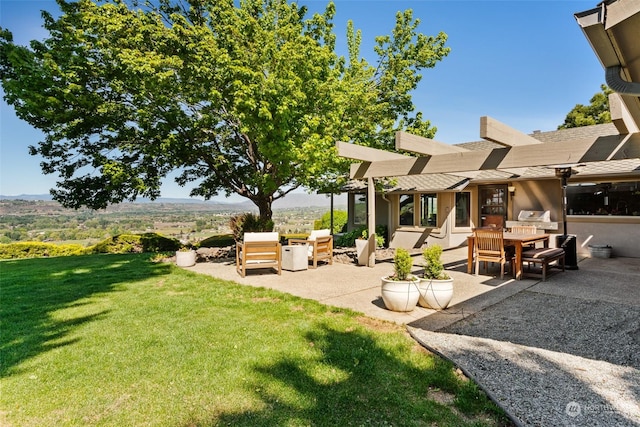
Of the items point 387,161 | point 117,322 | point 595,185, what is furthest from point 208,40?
point 595,185

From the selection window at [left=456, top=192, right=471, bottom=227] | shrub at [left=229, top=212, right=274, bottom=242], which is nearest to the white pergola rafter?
window at [left=456, top=192, right=471, bottom=227]

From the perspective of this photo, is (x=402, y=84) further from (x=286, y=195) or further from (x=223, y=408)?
(x=223, y=408)

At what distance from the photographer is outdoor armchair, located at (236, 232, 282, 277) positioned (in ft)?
27.8

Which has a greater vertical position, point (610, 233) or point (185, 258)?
point (610, 233)

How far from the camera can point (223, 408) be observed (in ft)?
8.76

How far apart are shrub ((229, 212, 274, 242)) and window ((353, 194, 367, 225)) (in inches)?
207

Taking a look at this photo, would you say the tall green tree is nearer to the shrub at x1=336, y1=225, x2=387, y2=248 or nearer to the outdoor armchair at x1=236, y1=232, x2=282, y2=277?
the shrub at x1=336, y1=225, x2=387, y2=248

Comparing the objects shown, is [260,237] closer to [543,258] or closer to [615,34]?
[543,258]

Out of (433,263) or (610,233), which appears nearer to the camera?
(433,263)

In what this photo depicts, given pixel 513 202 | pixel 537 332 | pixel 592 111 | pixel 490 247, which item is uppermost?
pixel 592 111

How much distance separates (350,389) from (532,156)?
5051 mm

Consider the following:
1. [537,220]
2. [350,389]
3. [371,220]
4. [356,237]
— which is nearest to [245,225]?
[356,237]

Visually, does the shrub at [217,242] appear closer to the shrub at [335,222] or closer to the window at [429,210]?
the shrub at [335,222]

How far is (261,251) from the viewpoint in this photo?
862 cm
